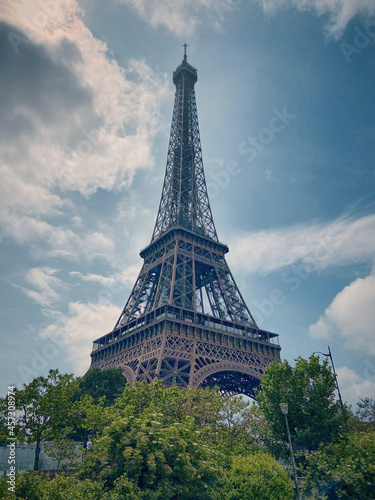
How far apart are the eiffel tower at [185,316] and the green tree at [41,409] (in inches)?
354

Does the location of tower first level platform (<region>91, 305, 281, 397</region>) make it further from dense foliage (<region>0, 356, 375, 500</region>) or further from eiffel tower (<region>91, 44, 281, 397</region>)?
dense foliage (<region>0, 356, 375, 500</region>)

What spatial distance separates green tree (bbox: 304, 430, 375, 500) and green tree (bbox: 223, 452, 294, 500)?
9.35 ft

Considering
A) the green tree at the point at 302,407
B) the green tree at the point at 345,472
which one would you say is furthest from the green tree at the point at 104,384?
the green tree at the point at 345,472

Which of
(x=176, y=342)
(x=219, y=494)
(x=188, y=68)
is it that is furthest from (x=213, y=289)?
(x=188, y=68)

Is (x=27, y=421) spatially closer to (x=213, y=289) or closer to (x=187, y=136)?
(x=213, y=289)

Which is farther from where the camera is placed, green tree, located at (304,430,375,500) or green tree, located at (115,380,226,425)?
green tree, located at (115,380,226,425)

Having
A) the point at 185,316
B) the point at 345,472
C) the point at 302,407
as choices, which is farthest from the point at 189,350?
the point at 345,472

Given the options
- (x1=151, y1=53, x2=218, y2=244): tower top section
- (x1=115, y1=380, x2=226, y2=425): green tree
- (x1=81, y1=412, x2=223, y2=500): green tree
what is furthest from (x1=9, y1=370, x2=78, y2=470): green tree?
(x1=151, y1=53, x2=218, y2=244): tower top section

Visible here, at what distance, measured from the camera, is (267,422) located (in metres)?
27.2

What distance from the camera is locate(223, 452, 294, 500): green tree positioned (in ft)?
55.7

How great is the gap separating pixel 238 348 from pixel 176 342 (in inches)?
416

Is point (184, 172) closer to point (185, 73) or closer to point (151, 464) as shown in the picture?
point (185, 73)

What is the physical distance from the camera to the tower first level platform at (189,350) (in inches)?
1523

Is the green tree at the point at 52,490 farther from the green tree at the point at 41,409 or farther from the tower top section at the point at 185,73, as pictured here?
the tower top section at the point at 185,73
